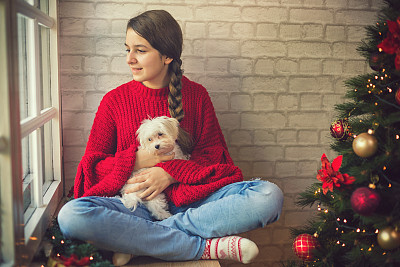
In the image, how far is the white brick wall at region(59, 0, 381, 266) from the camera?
7.57 feet

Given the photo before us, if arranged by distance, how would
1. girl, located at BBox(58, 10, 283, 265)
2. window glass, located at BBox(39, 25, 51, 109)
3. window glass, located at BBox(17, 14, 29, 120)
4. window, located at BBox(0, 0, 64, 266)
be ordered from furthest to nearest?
window glass, located at BBox(39, 25, 51, 109) → girl, located at BBox(58, 10, 283, 265) → window glass, located at BBox(17, 14, 29, 120) → window, located at BBox(0, 0, 64, 266)

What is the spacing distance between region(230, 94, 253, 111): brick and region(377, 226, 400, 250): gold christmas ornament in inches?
46.3

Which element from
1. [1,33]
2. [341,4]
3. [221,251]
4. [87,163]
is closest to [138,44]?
[87,163]

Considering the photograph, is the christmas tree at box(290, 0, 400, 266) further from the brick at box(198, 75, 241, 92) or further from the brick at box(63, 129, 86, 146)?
the brick at box(63, 129, 86, 146)

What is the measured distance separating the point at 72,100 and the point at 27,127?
0.70 meters

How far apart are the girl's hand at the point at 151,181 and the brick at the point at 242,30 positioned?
37.7 inches

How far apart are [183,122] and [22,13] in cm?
87

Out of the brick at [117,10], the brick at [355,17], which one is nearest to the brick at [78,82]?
the brick at [117,10]

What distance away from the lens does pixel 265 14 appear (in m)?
2.40

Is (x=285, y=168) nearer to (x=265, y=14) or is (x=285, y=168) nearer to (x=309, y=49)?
(x=309, y=49)

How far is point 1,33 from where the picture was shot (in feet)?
4.18

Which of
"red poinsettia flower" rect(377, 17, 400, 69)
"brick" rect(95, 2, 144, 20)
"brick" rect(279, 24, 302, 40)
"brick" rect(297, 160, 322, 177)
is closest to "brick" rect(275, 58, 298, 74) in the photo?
"brick" rect(279, 24, 302, 40)

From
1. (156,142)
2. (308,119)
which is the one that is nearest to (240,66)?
(308,119)

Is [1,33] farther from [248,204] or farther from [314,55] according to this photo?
[314,55]
